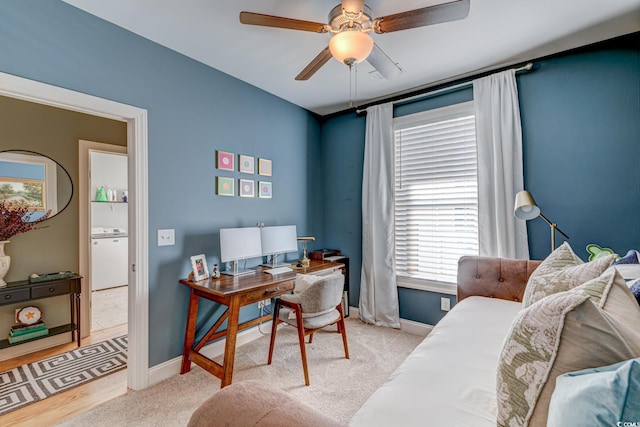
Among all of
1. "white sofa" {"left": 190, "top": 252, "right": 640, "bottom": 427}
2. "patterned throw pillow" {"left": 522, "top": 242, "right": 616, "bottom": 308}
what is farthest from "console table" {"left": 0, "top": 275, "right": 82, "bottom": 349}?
"patterned throw pillow" {"left": 522, "top": 242, "right": 616, "bottom": 308}

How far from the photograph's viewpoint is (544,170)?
2.45 meters

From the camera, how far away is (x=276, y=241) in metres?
3.01

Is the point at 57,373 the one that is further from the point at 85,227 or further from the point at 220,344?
the point at 85,227

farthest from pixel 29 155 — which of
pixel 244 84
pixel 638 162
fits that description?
pixel 638 162

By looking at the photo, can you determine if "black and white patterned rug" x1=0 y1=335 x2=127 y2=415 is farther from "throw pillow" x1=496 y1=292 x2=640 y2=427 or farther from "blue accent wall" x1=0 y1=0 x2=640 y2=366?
"throw pillow" x1=496 y1=292 x2=640 y2=427

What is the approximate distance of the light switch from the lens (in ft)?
7.45

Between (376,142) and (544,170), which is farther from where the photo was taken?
(376,142)

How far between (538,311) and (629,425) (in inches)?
10.7

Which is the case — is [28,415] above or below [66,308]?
below

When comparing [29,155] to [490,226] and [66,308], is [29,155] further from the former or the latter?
[490,226]

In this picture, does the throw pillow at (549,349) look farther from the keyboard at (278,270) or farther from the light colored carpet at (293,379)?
the keyboard at (278,270)

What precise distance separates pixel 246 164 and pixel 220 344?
172 cm

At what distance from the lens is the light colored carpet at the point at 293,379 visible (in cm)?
184

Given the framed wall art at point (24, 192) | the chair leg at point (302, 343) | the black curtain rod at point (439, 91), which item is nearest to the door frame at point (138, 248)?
the chair leg at point (302, 343)
